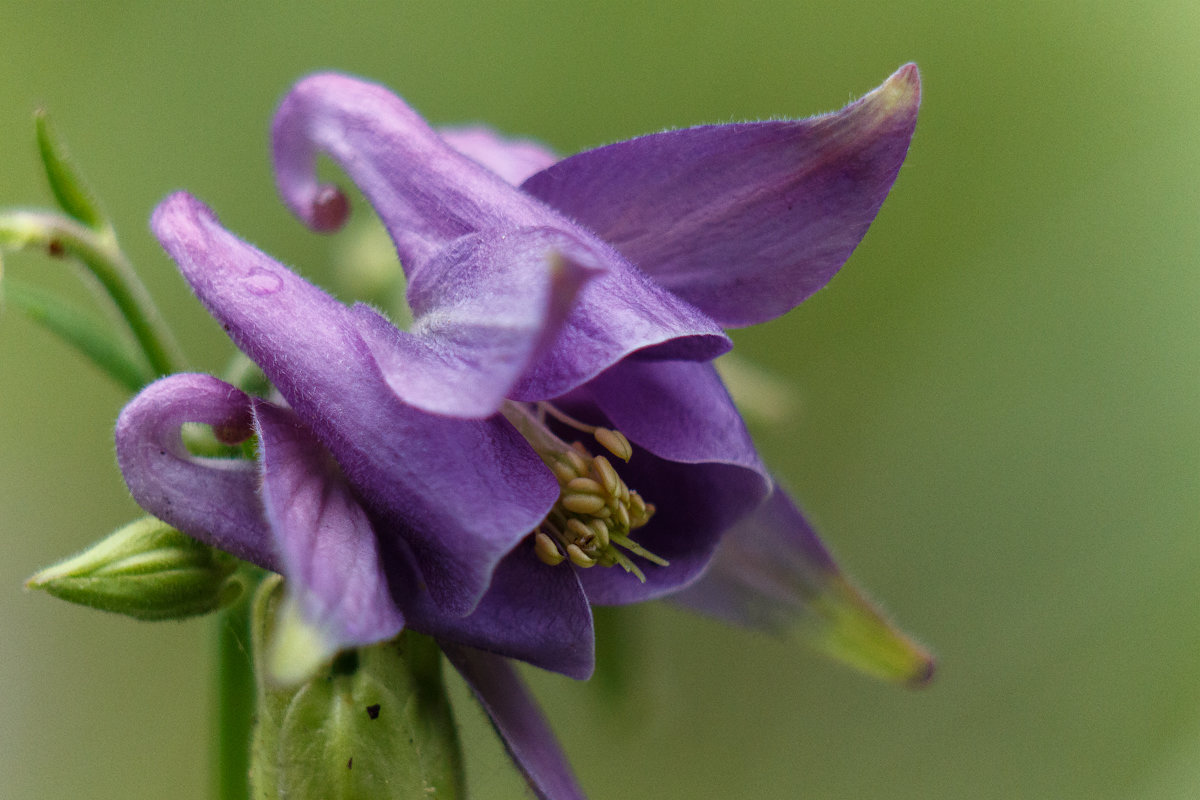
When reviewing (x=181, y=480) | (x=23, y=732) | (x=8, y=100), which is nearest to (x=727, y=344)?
(x=181, y=480)

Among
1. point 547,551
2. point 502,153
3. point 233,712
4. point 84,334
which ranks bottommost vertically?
point 233,712

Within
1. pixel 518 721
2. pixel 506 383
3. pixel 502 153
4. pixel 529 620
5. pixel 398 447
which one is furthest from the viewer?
pixel 502 153

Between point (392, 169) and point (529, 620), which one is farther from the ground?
point (392, 169)

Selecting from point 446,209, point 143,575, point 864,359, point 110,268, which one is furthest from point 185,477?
point 864,359

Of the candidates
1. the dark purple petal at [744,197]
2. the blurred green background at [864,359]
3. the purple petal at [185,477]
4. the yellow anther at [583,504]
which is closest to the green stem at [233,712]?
the purple petal at [185,477]

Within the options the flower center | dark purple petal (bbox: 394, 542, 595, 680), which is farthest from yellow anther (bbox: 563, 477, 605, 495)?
dark purple petal (bbox: 394, 542, 595, 680)

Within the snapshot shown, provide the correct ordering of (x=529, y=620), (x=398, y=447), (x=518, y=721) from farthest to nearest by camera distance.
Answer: (x=518, y=721), (x=529, y=620), (x=398, y=447)

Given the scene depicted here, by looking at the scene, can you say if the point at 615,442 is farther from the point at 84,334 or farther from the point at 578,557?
the point at 84,334
